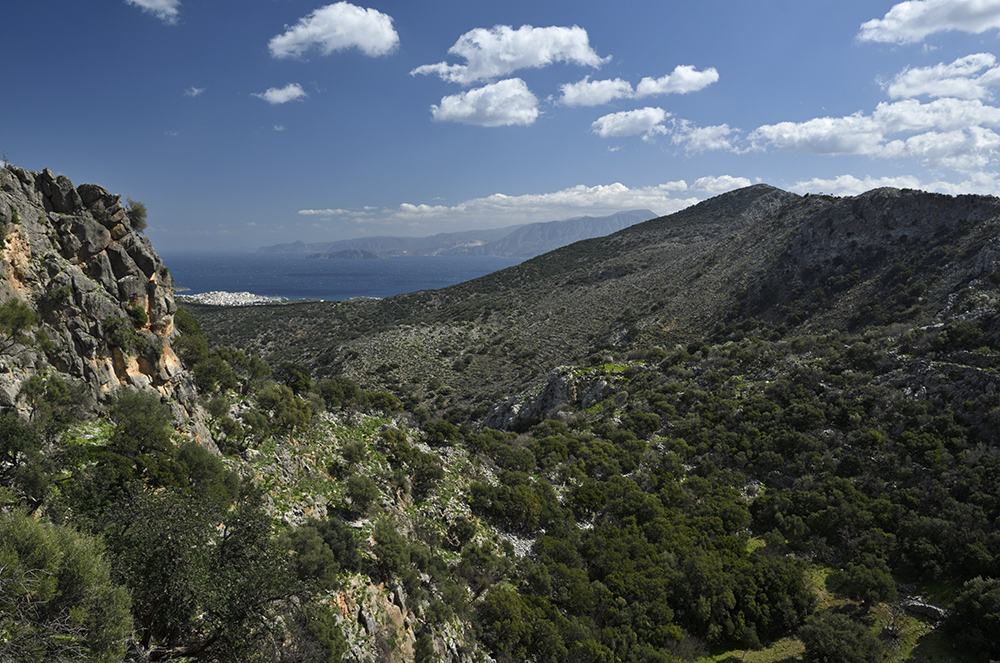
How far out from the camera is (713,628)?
15.1 m

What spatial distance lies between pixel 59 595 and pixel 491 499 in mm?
14449

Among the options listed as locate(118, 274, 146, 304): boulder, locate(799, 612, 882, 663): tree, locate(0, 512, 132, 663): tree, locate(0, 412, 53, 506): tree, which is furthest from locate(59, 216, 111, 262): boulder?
locate(799, 612, 882, 663): tree

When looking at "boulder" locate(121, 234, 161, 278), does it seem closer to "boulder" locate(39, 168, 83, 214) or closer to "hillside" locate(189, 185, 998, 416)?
"boulder" locate(39, 168, 83, 214)

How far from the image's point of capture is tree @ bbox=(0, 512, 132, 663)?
19.6 feet

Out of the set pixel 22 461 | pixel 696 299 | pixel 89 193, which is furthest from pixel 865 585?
pixel 696 299

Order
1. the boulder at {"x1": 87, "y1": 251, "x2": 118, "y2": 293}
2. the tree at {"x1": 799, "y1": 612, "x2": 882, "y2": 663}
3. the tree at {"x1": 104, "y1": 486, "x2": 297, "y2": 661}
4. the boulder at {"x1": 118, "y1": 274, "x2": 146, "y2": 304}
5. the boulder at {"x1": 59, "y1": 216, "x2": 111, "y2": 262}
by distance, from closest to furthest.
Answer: the tree at {"x1": 104, "y1": 486, "x2": 297, "y2": 661} < the tree at {"x1": 799, "y1": 612, "x2": 882, "y2": 663} < the boulder at {"x1": 59, "y1": 216, "x2": 111, "y2": 262} < the boulder at {"x1": 87, "y1": 251, "x2": 118, "y2": 293} < the boulder at {"x1": 118, "y1": 274, "x2": 146, "y2": 304}

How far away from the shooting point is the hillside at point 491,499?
8625 mm

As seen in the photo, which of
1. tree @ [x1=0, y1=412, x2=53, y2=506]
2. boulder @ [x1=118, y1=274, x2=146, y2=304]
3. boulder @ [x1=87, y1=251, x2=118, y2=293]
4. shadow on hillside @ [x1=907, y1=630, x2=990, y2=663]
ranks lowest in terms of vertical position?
shadow on hillside @ [x1=907, y1=630, x2=990, y2=663]

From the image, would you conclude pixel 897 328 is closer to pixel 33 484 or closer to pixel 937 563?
pixel 937 563

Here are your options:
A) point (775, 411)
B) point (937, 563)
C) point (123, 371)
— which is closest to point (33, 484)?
Result: point (123, 371)

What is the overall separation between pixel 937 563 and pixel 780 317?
113 ft

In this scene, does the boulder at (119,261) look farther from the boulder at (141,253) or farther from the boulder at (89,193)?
the boulder at (89,193)

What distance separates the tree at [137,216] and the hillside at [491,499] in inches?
45.4

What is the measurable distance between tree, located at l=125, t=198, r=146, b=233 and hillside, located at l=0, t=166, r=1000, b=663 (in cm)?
115
